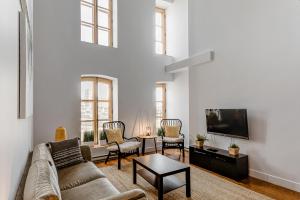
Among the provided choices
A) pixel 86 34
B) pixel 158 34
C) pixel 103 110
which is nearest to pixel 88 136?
pixel 103 110

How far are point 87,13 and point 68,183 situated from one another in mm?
A: 4351

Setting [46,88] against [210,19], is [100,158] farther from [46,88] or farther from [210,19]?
[210,19]

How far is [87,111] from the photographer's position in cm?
493

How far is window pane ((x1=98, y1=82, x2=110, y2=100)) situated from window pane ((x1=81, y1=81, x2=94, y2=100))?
20 centimetres

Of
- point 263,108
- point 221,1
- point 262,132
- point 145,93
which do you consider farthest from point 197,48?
point 262,132

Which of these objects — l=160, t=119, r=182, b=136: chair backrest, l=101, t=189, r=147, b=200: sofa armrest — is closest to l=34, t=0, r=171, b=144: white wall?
l=160, t=119, r=182, b=136: chair backrest

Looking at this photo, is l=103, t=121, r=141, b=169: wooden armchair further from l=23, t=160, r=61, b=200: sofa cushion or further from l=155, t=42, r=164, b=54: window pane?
l=155, t=42, r=164, b=54: window pane

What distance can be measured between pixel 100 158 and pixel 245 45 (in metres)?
4.28

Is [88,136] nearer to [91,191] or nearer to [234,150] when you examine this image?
[91,191]

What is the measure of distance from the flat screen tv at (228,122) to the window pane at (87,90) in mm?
3029

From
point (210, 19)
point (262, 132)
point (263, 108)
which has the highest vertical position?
point (210, 19)

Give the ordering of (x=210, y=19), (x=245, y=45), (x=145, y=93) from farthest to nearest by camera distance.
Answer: (x=145, y=93) < (x=210, y=19) < (x=245, y=45)

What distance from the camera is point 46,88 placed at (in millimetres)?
4211

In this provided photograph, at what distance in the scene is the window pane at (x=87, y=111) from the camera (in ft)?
16.0
